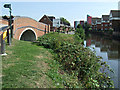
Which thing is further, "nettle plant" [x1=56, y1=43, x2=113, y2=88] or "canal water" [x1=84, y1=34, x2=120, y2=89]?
"canal water" [x1=84, y1=34, x2=120, y2=89]

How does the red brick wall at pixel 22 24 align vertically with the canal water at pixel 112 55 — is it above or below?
above

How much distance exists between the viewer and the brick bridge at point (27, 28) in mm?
16234

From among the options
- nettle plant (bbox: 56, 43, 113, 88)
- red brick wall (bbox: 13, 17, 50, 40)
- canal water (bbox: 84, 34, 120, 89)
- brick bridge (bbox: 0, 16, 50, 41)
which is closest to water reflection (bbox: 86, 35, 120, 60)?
canal water (bbox: 84, 34, 120, 89)

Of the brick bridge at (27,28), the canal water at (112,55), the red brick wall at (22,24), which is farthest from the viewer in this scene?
the brick bridge at (27,28)

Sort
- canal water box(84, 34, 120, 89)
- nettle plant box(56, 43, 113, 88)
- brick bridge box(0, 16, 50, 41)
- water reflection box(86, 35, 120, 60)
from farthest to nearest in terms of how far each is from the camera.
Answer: water reflection box(86, 35, 120, 60) → brick bridge box(0, 16, 50, 41) → canal water box(84, 34, 120, 89) → nettle plant box(56, 43, 113, 88)

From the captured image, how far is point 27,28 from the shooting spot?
1983 cm

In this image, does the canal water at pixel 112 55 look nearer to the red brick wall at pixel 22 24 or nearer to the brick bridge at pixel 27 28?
the red brick wall at pixel 22 24

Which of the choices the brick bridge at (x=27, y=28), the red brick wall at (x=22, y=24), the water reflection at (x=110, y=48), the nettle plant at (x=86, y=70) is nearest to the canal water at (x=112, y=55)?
the water reflection at (x=110, y=48)

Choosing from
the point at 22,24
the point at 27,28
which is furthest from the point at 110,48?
the point at 22,24

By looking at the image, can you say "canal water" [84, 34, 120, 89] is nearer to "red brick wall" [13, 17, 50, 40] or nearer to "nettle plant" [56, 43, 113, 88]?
"nettle plant" [56, 43, 113, 88]

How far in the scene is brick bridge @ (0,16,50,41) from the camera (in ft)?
53.3

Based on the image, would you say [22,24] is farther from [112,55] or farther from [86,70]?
[112,55]

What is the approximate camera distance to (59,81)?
634 cm

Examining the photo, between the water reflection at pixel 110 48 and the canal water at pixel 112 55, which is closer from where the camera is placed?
the canal water at pixel 112 55
